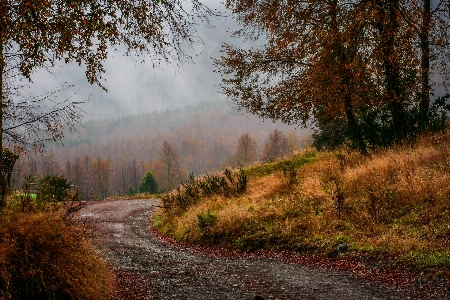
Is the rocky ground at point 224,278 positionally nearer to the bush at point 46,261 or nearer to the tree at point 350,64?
the bush at point 46,261

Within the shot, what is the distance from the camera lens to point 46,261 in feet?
14.3

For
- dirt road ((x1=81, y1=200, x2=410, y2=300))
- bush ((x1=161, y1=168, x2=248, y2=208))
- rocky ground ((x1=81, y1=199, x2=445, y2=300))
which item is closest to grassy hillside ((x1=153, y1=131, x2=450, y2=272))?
bush ((x1=161, y1=168, x2=248, y2=208))

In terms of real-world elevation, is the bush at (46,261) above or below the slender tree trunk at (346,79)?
below

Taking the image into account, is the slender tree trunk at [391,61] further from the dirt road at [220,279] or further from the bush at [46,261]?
the bush at [46,261]

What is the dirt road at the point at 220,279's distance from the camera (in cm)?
566

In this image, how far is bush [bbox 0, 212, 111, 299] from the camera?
4160mm

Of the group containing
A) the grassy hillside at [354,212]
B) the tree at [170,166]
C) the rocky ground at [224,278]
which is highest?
the tree at [170,166]

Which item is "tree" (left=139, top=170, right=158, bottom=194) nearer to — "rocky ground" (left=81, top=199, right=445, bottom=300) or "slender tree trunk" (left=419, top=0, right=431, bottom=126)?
"slender tree trunk" (left=419, top=0, right=431, bottom=126)

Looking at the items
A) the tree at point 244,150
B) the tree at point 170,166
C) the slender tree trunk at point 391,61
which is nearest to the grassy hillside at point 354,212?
the slender tree trunk at point 391,61

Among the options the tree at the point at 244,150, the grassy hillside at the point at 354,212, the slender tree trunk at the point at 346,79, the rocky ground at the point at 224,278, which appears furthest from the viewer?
the tree at the point at 244,150

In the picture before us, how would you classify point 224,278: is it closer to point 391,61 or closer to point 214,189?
point 214,189

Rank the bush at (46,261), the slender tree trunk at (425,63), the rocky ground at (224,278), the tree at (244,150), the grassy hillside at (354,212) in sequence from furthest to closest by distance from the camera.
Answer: the tree at (244,150)
the slender tree trunk at (425,63)
the grassy hillside at (354,212)
the rocky ground at (224,278)
the bush at (46,261)

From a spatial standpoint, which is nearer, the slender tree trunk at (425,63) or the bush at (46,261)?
the bush at (46,261)

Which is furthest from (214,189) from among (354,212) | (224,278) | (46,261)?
(46,261)
